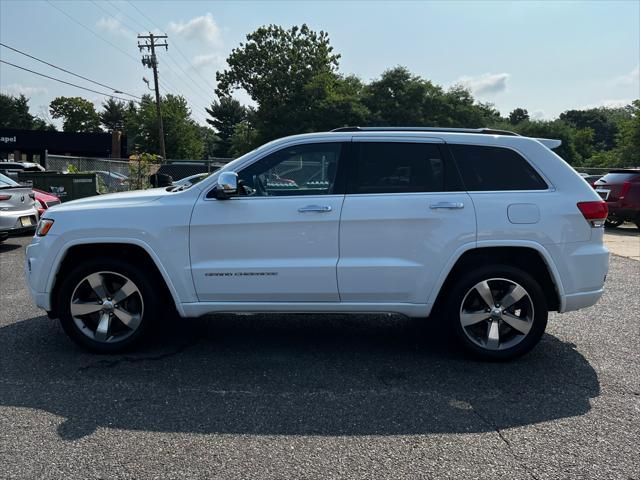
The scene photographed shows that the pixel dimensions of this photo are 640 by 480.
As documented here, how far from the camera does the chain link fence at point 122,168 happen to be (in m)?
20.1

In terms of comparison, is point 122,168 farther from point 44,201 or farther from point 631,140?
point 631,140

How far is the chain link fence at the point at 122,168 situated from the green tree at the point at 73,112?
82.7 meters

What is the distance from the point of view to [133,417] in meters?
3.55

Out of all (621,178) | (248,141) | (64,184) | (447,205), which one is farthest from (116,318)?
(248,141)

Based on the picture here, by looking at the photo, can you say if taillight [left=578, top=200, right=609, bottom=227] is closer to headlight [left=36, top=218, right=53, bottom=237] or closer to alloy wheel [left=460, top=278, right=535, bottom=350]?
alloy wheel [left=460, top=278, right=535, bottom=350]

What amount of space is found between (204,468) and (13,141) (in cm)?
5176

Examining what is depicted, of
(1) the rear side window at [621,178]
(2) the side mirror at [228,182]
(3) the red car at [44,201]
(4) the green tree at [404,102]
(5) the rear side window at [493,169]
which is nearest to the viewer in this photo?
(2) the side mirror at [228,182]

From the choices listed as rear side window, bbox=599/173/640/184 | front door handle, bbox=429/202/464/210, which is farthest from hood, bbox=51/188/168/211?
rear side window, bbox=599/173/640/184

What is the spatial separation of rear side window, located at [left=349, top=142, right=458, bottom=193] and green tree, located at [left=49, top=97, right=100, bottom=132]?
104056mm

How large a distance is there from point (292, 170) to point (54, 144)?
49.7 m

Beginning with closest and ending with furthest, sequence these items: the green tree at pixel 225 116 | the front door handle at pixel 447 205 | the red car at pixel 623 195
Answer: the front door handle at pixel 447 205, the red car at pixel 623 195, the green tree at pixel 225 116

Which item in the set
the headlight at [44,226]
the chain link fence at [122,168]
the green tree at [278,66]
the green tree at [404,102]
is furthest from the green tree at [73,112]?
the headlight at [44,226]

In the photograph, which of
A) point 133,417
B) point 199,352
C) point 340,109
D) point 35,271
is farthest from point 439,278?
point 340,109

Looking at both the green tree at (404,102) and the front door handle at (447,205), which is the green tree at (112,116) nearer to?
the green tree at (404,102)
